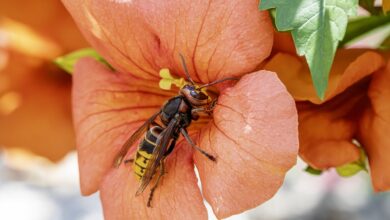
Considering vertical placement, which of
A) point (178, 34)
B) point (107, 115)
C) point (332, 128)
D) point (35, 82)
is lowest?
point (35, 82)

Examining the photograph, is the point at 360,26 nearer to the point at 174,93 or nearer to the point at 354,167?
the point at 354,167

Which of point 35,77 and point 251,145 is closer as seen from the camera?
point 251,145

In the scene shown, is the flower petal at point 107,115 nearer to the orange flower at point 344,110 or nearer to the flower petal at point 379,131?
the orange flower at point 344,110

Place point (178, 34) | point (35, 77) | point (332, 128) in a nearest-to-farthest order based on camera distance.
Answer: point (178, 34), point (332, 128), point (35, 77)

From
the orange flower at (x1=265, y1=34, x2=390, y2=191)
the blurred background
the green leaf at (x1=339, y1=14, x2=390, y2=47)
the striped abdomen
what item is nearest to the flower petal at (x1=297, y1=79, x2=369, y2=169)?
the orange flower at (x1=265, y1=34, x2=390, y2=191)

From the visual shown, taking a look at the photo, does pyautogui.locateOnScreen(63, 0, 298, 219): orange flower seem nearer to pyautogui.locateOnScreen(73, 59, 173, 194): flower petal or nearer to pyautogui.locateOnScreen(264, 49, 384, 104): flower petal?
pyautogui.locateOnScreen(73, 59, 173, 194): flower petal

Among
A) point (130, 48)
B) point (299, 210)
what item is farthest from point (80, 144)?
point (299, 210)

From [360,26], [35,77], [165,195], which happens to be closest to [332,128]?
[360,26]

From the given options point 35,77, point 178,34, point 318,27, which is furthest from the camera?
point 35,77
